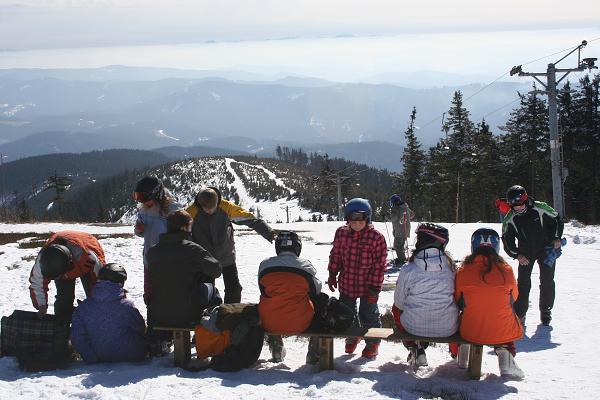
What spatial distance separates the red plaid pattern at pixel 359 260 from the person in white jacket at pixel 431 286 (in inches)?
Result: 27.7

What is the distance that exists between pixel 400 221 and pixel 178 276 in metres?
8.27

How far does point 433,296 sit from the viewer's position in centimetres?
602

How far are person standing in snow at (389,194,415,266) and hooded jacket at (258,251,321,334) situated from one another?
25.4 feet

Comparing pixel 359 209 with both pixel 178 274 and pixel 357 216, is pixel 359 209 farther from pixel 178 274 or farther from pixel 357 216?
pixel 178 274

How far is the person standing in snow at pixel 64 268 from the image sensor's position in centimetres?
630

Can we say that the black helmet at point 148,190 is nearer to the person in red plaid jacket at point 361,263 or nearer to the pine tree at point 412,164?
the person in red plaid jacket at point 361,263

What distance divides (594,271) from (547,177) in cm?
4009

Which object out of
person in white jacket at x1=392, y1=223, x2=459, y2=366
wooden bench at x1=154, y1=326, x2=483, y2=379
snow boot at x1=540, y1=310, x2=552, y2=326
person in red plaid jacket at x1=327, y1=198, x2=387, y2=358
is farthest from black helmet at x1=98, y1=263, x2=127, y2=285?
snow boot at x1=540, y1=310, x2=552, y2=326

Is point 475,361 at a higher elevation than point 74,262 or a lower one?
lower

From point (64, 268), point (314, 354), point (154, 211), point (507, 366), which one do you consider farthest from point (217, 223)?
point (507, 366)

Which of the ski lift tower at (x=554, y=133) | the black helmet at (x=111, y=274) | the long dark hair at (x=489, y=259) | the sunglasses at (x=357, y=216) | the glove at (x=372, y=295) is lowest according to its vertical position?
the glove at (x=372, y=295)

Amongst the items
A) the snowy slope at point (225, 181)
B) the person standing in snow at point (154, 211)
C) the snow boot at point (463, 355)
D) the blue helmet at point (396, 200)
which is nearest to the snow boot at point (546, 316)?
the snow boot at point (463, 355)

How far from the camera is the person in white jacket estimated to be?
5992 mm

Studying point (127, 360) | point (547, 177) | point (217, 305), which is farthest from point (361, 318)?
point (547, 177)
